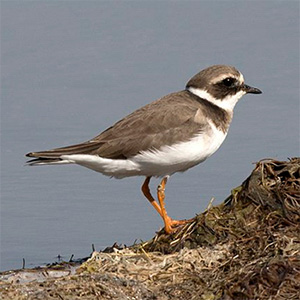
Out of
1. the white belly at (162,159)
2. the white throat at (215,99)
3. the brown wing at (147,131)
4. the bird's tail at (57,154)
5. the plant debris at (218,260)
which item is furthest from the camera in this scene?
the white throat at (215,99)

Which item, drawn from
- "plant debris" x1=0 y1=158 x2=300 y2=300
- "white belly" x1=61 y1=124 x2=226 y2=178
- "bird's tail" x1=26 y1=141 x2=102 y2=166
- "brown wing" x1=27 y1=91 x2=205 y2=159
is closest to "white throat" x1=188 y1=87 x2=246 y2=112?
"brown wing" x1=27 y1=91 x2=205 y2=159

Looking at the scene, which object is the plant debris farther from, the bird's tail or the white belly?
the bird's tail

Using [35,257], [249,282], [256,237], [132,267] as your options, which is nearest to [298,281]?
[249,282]

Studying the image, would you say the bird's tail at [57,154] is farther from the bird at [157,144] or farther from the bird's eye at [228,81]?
the bird's eye at [228,81]

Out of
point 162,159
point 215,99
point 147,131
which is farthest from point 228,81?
point 162,159

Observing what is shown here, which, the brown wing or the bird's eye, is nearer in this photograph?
the brown wing

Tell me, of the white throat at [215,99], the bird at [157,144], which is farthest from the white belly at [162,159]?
the white throat at [215,99]

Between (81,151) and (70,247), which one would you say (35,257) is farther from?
(81,151)

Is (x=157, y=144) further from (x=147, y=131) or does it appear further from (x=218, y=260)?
(x=218, y=260)

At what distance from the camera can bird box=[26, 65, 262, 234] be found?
984 centimetres

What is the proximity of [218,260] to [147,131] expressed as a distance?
2.44 meters

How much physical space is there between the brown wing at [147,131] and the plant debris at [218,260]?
109cm

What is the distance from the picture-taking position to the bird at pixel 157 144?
9.84 metres

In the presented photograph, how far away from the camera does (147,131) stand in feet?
32.8
